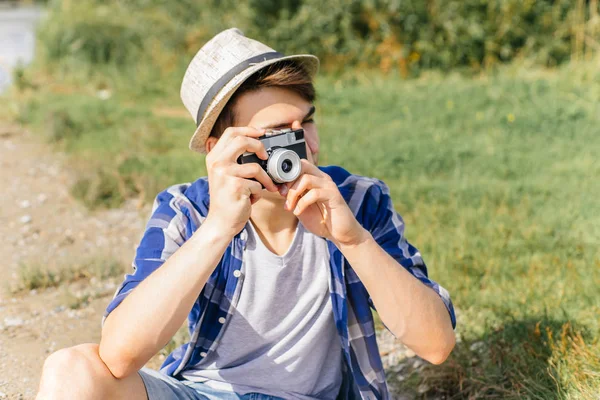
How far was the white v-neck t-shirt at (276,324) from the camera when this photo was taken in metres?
2.18

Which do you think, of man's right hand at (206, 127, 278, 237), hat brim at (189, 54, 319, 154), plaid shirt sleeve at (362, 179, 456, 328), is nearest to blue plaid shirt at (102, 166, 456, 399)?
plaid shirt sleeve at (362, 179, 456, 328)

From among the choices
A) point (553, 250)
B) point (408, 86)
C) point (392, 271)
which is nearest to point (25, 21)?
point (408, 86)

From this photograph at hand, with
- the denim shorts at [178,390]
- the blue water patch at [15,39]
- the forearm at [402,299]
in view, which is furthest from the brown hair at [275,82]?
the blue water patch at [15,39]

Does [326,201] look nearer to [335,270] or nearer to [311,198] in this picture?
[311,198]

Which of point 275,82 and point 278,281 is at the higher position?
point 275,82

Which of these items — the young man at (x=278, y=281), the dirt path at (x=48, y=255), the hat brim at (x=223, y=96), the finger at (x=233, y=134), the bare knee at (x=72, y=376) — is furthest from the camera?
the dirt path at (x=48, y=255)

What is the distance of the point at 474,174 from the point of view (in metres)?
5.14

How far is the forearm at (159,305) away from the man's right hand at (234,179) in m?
0.04

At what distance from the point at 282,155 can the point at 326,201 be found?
0.55 ft

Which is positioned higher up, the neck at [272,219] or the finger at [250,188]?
the finger at [250,188]

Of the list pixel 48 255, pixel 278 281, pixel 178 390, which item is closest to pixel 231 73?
→ pixel 278 281

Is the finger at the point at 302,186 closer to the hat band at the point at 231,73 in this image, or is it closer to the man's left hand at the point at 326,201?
the man's left hand at the point at 326,201

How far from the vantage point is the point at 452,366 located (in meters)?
2.87

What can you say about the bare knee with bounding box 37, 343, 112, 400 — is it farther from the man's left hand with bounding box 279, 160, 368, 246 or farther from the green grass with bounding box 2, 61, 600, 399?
the green grass with bounding box 2, 61, 600, 399
